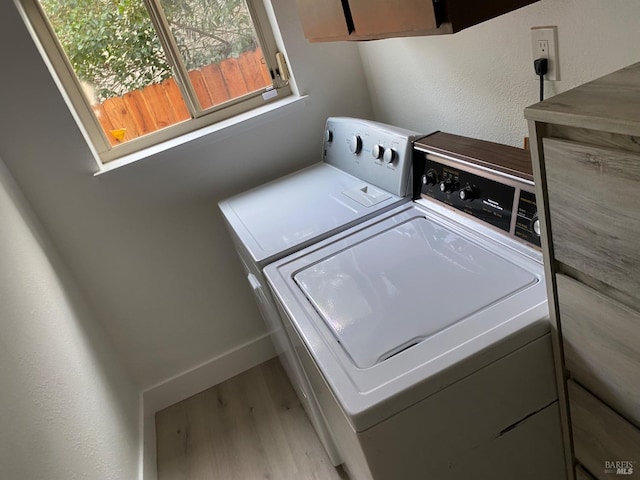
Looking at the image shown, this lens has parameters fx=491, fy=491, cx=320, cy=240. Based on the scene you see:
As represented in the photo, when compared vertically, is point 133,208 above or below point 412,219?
above

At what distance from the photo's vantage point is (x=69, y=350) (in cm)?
163

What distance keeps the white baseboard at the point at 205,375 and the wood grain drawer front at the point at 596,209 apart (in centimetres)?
183

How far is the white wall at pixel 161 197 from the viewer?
Answer: 180 cm

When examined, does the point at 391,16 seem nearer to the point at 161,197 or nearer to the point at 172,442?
the point at 161,197

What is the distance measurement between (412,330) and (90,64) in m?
1.66

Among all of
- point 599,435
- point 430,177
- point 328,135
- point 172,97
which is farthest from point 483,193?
point 172,97

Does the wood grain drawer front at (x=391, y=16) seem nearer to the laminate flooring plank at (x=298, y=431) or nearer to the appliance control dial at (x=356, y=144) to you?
the appliance control dial at (x=356, y=144)

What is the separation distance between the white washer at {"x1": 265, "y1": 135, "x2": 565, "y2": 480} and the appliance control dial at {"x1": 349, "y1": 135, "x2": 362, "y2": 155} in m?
0.50

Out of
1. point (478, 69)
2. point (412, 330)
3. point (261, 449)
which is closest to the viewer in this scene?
point (412, 330)

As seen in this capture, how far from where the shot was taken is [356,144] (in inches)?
70.3

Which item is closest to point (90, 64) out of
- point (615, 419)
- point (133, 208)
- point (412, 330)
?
point (133, 208)

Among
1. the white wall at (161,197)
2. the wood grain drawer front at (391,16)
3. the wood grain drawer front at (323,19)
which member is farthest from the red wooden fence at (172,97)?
the wood grain drawer front at (391,16)

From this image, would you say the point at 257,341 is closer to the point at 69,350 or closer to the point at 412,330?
the point at 69,350

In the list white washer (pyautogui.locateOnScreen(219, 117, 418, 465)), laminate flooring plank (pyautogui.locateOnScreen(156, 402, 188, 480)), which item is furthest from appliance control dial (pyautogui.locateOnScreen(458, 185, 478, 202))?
laminate flooring plank (pyautogui.locateOnScreen(156, 402, 188, 480))
